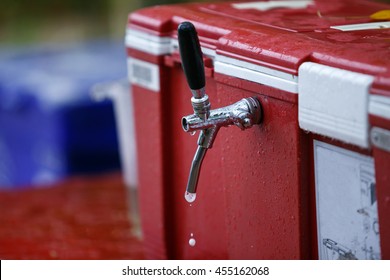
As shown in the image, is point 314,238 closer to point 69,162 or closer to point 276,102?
point 276,102

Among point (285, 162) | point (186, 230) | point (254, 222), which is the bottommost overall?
point (186, 230)

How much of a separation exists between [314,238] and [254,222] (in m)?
0.21

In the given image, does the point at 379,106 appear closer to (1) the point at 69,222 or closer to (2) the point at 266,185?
(2) the point at 266,185

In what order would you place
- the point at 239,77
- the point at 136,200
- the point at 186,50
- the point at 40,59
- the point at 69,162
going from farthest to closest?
1. the point at 40,59
2. the point at 69,162
3. the point at 136,200
4. the point at 239,77
5. the point at 186,50

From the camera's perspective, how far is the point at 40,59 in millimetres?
5926

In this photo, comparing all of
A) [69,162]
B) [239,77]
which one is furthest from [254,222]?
[69,162]

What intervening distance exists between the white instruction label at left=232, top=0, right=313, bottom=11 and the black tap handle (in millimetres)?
725

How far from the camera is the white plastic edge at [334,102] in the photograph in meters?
1.90

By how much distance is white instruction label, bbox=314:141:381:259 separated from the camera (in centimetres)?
200

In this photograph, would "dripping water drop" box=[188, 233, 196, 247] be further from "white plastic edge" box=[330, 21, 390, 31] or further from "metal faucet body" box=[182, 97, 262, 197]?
"white plastic edge" box=[330, 21, 390, 31]

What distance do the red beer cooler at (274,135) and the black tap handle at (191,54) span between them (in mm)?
158

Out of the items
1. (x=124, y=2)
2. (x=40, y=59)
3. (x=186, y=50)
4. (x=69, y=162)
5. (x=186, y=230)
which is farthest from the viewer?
(x=124, y=2)

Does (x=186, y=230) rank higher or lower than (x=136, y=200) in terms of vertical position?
higher

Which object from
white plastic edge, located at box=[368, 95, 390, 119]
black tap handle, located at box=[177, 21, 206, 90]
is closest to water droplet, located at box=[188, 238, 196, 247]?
black tap handle, located at box=[177, 21, 206, 90]
